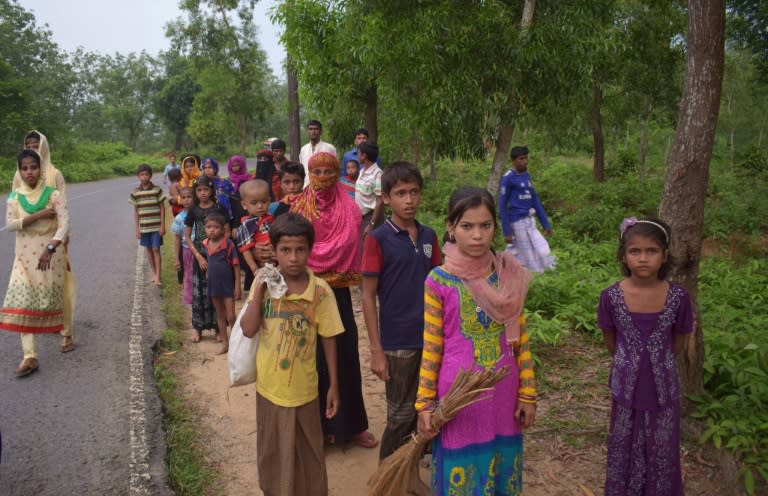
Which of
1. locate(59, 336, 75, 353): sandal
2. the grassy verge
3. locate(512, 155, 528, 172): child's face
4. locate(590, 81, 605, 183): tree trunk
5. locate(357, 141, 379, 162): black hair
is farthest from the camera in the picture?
locate(590, 81, 605, 183): tree trunk

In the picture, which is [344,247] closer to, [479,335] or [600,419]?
[479,335]

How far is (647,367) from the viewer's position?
2.55 meters

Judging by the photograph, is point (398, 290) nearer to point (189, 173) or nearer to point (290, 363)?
point (290, 363)

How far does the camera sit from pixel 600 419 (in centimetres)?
384

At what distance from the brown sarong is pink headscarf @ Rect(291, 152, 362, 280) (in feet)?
3.09

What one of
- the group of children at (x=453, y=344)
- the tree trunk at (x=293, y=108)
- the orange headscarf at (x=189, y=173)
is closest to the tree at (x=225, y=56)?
the tree trunk at (x=293, y=108)

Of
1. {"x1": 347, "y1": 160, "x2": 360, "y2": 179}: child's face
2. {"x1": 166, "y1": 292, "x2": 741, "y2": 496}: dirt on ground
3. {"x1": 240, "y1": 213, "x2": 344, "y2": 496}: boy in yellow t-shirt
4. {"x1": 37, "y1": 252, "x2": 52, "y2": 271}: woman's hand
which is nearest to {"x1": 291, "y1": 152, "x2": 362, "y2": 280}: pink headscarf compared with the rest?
{"x1": 240, "y1": 213, "x2": 344, "y2": 496}: boy in yellow t-shirt

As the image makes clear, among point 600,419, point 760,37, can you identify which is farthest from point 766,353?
point 760,37

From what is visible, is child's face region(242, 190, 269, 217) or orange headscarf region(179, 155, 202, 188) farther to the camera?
orange headscarf region(179, 155, 202, 188)

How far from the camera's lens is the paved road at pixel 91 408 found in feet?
10.9

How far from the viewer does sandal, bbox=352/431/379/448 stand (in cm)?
376

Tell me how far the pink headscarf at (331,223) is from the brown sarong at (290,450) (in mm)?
942

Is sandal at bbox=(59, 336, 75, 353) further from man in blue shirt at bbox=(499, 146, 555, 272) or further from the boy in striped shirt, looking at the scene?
man in blue shirt at bbox=(499, 146, 555, 272)

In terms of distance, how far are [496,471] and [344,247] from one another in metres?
1.62
